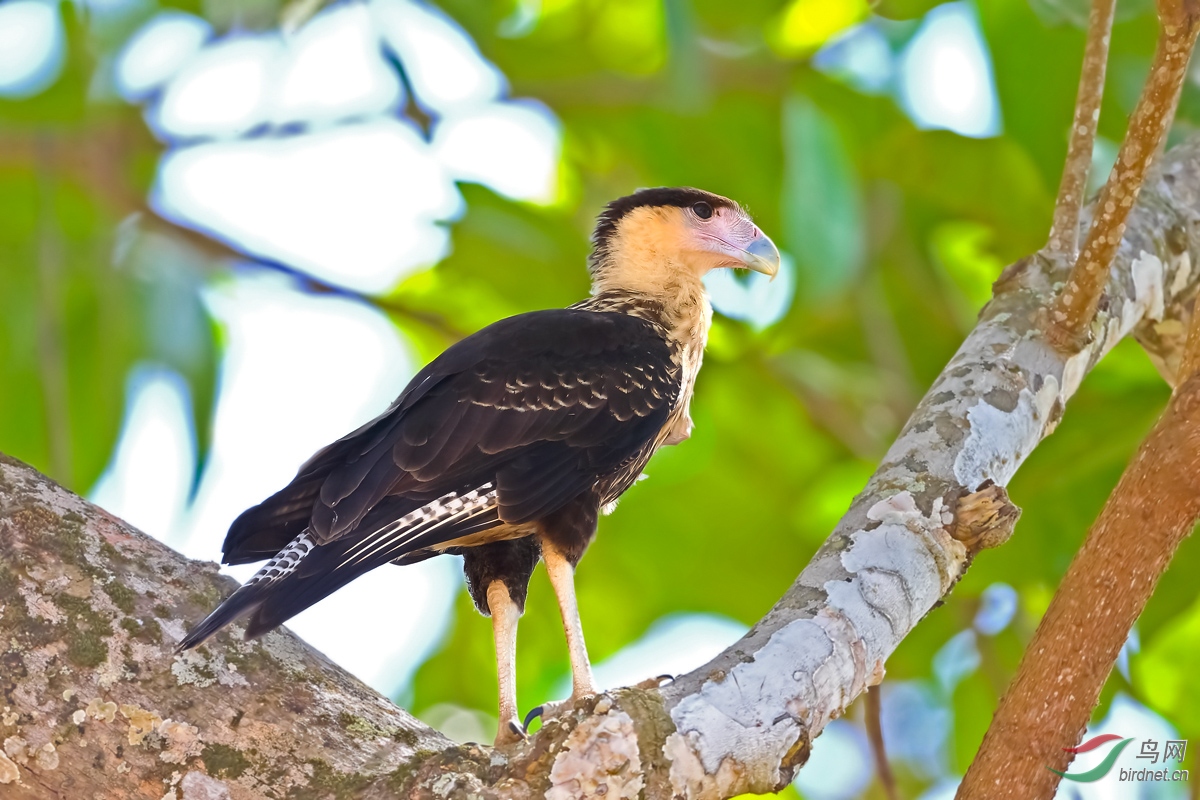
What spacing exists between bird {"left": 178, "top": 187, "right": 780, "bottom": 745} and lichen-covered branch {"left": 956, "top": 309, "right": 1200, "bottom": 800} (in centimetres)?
88

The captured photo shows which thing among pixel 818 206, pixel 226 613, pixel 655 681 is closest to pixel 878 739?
pixel 655 681

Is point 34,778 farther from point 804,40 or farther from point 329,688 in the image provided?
point 804,40

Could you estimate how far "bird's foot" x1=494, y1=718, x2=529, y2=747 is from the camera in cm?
309

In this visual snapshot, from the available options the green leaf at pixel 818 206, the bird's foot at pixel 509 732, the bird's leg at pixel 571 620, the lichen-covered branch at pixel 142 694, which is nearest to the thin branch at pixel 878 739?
the bird's leg at pixel 571 620

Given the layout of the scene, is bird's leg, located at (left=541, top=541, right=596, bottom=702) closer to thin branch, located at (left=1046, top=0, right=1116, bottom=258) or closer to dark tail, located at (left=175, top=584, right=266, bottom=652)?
dark tail, located at (left=175, top=584, right=266, bottom=652)

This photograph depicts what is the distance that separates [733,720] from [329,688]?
827mm

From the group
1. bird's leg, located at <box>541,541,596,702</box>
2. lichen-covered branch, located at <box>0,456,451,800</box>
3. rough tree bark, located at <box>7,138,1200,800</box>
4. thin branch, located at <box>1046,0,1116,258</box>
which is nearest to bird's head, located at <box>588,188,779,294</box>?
thin branch, located at <box>1046,0,1116,258</box>

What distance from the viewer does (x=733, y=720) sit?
235 cm

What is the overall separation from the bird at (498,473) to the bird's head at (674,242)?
11.4 inches

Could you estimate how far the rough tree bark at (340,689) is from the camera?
2320 mm

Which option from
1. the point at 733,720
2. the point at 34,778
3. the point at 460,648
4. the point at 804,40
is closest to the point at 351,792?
the point at 34,778

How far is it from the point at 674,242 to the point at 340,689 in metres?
2.12

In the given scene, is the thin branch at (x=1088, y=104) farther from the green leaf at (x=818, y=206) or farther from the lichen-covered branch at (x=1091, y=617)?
the green leaf at (x=818, y=206)

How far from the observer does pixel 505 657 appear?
336cm
